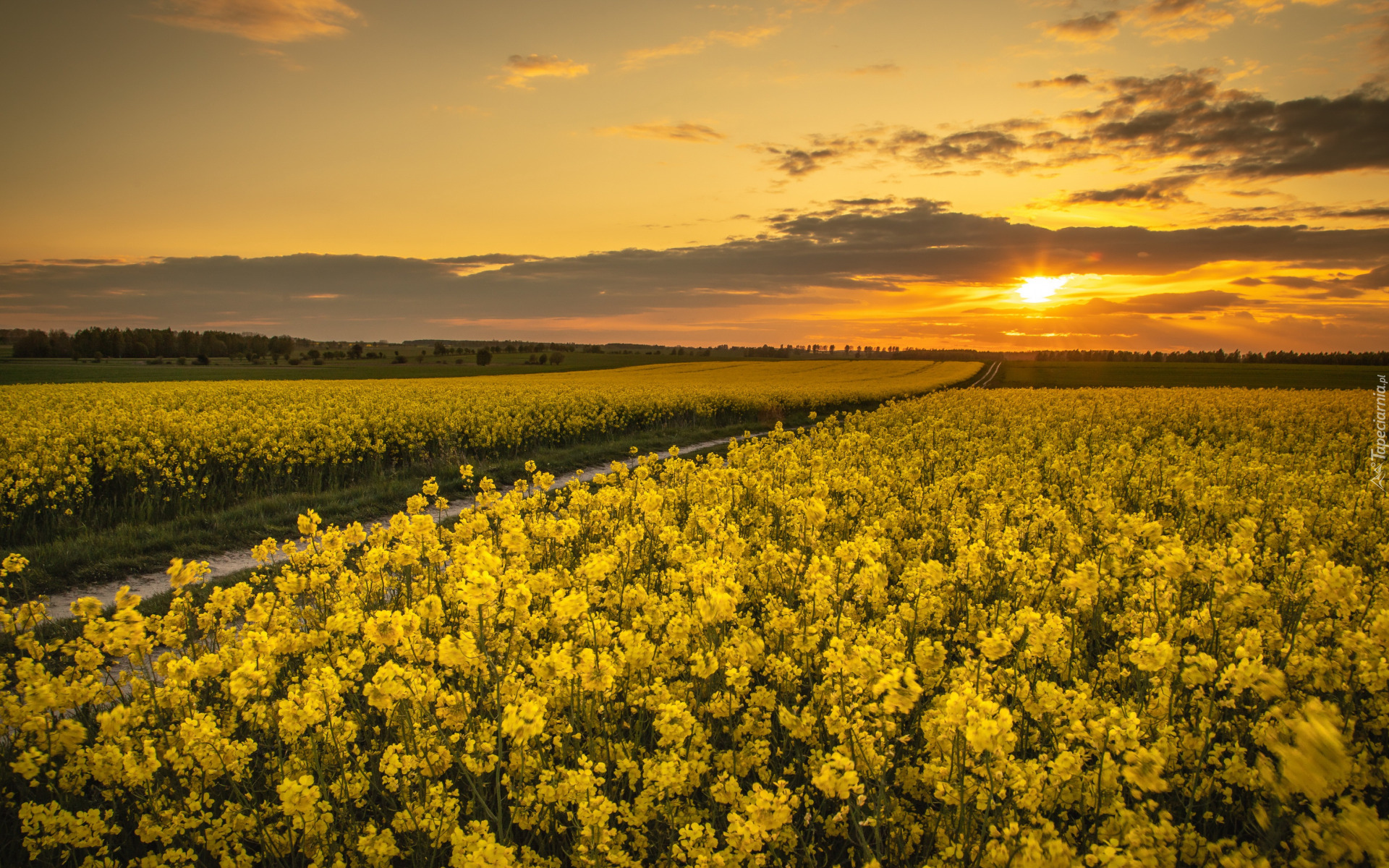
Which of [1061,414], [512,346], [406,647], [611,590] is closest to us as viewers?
[406,647]

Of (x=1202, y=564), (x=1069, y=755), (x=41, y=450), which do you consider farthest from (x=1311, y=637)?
(x=41, y=450)

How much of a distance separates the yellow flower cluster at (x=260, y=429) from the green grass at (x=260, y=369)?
26.7m

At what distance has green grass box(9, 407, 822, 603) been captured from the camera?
909cm

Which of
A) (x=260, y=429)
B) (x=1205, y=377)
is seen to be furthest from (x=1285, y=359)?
(x=260, y=429)

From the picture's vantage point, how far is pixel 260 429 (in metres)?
15.7

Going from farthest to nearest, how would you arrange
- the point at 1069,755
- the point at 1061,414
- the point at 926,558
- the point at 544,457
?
the point at 1061,414
the point at 544,457
the point at 926,558
the point at 1069,755

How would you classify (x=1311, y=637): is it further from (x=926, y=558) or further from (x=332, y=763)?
(x=332, y=763)

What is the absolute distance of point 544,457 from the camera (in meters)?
18.9

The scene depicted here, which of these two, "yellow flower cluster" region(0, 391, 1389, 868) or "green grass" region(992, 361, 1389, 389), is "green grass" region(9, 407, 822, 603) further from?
"green grass" region(992, 361, 1389, 389)

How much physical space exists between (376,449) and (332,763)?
548 inches

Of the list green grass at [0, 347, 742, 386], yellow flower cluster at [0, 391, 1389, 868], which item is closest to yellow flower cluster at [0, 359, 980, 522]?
yellow flower cluster at [0, 391, 1389, 868]

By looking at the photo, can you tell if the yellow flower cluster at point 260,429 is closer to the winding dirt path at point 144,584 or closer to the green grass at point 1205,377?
A: the winding dirt path at point 144,584

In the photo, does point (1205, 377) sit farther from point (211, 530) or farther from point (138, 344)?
point (138, 344)

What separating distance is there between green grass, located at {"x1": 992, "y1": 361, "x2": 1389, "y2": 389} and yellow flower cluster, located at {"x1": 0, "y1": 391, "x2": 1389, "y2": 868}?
50.4 metres
